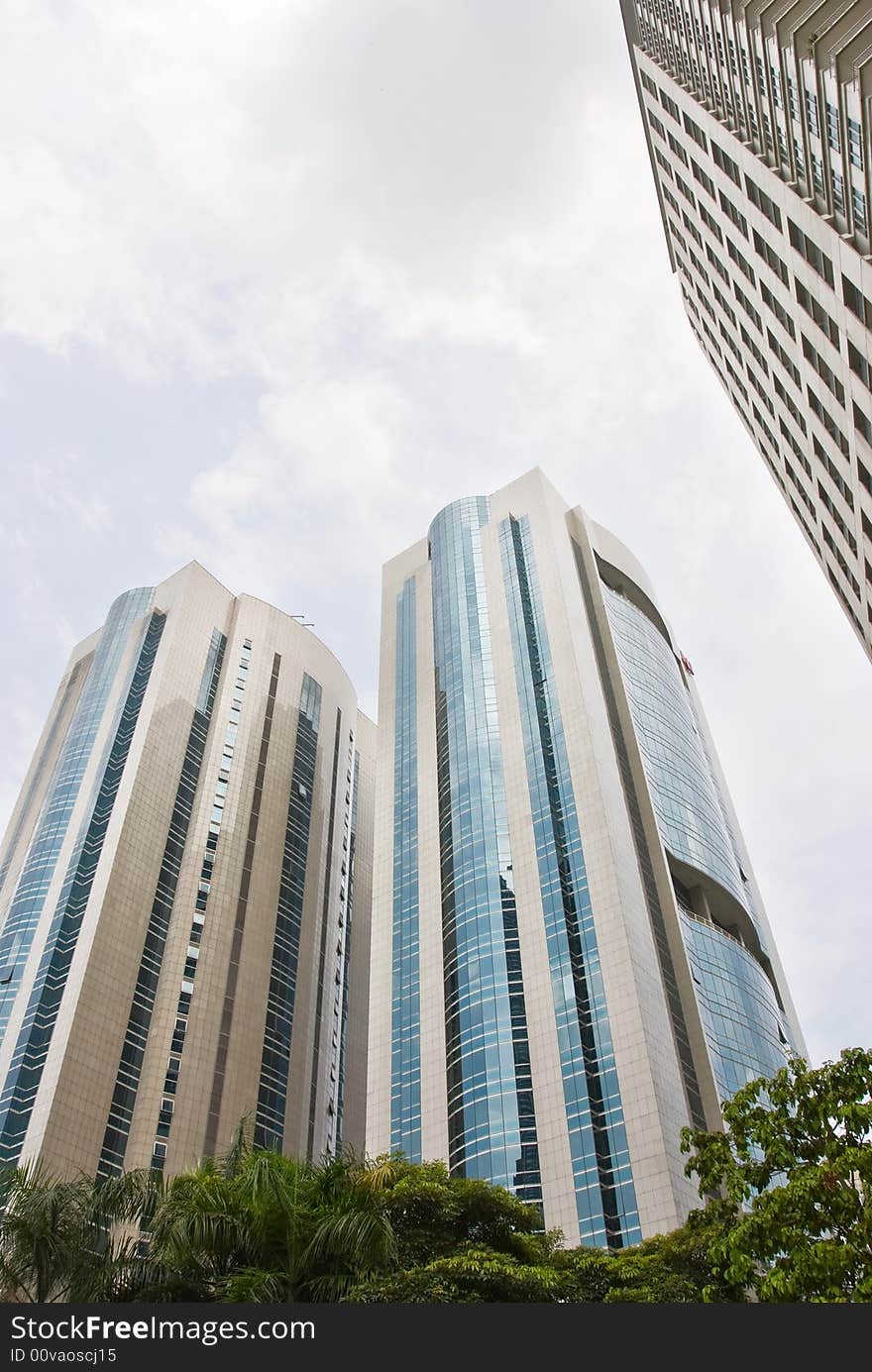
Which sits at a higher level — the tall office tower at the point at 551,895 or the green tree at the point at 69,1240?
the tall office tower at the point at 551,895

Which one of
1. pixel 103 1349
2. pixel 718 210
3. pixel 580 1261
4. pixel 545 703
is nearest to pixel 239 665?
pixel 545 703

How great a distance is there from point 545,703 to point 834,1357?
277ft

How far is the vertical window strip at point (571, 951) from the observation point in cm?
6481

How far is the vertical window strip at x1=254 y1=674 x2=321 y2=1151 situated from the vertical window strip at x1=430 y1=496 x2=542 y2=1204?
18.4 m

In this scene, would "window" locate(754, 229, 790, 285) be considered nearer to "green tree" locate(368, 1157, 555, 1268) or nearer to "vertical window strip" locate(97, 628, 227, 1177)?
"green tree" locate(368, 1157, 555, 1268)

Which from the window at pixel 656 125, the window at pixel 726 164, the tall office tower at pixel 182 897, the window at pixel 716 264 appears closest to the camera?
the window at pixel 726 164

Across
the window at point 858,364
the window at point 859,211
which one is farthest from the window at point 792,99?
the window at point 858,364

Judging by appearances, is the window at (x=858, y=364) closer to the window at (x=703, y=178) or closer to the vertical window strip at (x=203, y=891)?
the window at (x=703, y=178)

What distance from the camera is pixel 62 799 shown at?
331ft

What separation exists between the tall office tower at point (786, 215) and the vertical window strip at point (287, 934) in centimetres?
6581

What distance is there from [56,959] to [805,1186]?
81.7 metres

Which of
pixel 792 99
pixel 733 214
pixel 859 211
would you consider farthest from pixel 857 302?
pixel 733 214

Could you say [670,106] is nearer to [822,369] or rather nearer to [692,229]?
[692,229]

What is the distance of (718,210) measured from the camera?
5884 centimetres
